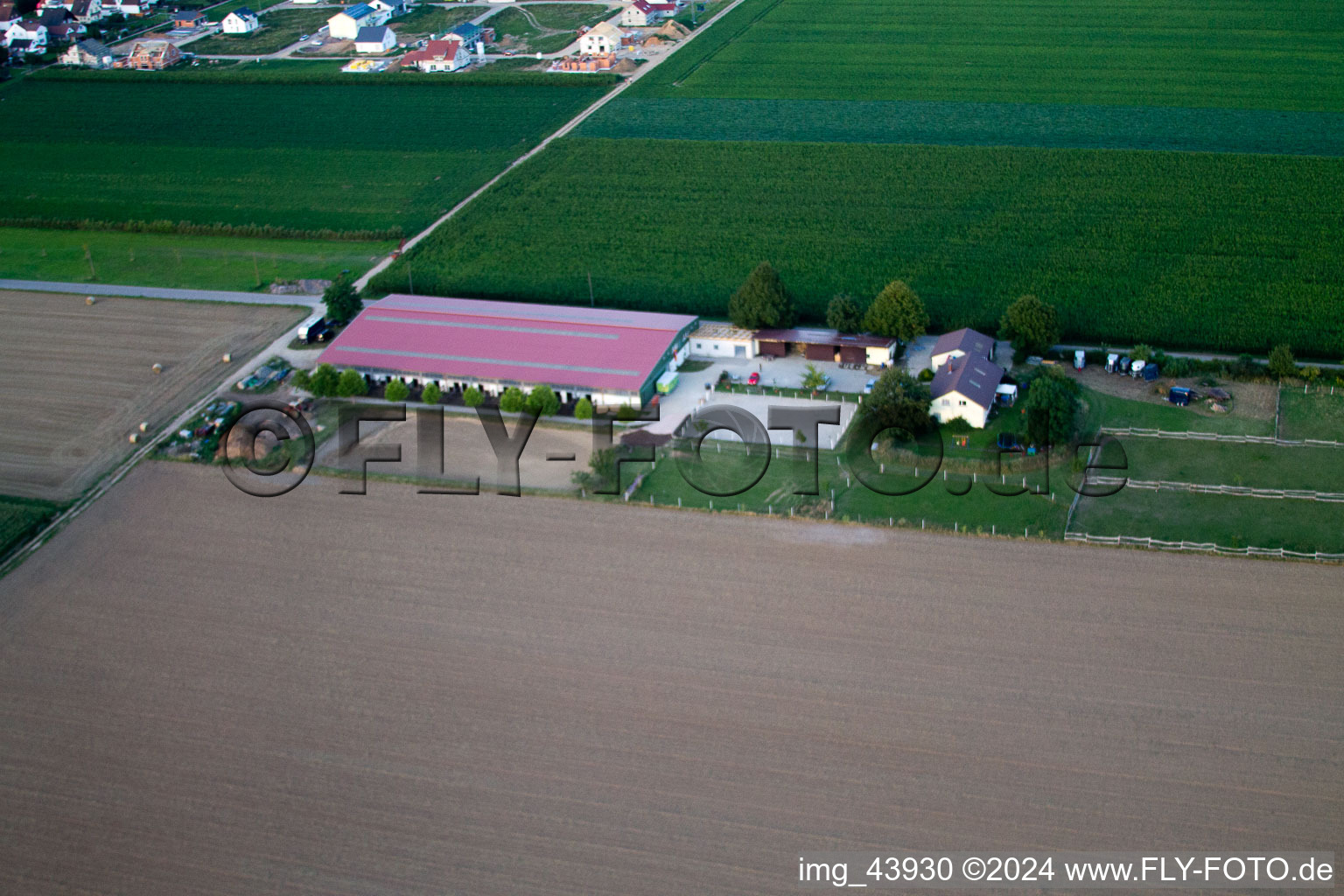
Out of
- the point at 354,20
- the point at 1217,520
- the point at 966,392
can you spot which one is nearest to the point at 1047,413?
the point at 966,392

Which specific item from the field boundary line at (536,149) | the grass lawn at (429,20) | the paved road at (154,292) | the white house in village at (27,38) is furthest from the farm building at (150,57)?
the paved road at (154,292)

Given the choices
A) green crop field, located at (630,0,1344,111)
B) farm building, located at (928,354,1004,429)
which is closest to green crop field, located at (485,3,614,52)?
green crop field, located at (630,0,1344,111)

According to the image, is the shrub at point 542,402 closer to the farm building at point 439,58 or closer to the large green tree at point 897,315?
the large green tree at point 897,315

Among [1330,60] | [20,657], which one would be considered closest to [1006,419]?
[20,657]

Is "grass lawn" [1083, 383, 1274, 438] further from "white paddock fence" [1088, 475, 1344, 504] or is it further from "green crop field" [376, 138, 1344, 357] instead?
"green crop field" [376, 138, 1344, 357]

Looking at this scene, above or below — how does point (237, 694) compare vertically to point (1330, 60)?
below

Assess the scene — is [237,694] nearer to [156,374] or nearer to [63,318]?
[156,374]

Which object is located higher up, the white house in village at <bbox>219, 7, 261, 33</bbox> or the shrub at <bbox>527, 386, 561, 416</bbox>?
the white house in village at <bbox>219, 7, 261, 33</bbox>
